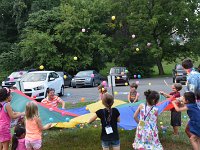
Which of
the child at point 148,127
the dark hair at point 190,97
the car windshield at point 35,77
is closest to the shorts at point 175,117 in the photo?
the dark hair at point 190,97

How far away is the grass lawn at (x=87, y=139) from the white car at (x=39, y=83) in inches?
244

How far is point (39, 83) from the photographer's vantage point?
1574 cm

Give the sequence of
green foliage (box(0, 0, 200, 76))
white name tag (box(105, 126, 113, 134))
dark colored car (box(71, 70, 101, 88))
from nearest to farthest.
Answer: white name tag (box(105, 126, 113, 134))
dark colored car (box(71, 70, 101, 88))
green foliage (box(0, 0, 200, 76))

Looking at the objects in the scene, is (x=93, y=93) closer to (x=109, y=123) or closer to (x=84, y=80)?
(x=84, y=80)

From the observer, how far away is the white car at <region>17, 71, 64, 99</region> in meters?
15.4

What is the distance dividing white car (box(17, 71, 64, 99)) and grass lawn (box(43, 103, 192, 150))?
6.20m

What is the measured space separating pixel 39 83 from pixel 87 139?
319 inches

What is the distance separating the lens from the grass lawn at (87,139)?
24.0 feet

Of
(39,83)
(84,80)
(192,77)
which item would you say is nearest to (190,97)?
(192,77)

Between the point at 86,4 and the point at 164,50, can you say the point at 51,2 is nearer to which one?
the point at 86,4

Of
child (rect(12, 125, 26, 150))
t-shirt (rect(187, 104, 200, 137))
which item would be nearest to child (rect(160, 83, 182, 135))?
t-shirt (rect(187, 104, 200, 137))

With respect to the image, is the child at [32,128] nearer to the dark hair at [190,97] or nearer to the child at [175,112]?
the dark hair at [190,97]

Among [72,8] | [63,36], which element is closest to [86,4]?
[72,8]

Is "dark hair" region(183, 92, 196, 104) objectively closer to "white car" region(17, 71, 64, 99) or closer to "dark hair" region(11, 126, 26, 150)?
"dark hair" region(11, 126, 26, 150)
